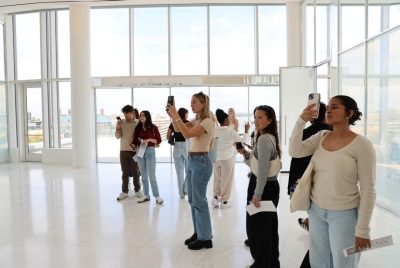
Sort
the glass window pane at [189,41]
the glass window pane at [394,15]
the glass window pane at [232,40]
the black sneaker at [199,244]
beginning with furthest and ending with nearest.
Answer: the glass window pane at [189,41], the glass window pane at [232,40], the glass window pane at [394,15], the black sneaker at [199,244]

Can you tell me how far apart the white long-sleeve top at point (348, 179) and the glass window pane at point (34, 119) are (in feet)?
44.2

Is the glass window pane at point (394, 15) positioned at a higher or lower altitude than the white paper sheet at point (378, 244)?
higher

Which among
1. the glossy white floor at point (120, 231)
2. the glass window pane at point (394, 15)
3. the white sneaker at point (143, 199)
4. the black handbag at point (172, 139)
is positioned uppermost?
the glass window pane at point (394, 15)

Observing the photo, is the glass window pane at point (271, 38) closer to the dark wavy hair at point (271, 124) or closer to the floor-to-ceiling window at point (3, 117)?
the floor-to-ceiling window at point (3, 117)

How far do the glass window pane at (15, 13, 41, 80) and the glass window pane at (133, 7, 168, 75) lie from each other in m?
3.53

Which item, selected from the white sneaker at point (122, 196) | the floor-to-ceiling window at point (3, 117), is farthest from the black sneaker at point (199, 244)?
the floor-to-ceiling window at point (3, 117)

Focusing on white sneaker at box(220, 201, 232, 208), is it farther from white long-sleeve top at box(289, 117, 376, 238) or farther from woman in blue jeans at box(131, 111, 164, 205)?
white long-sleeve top at box(289, 117, 376, 238)

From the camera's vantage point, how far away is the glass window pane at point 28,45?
46.6 ft

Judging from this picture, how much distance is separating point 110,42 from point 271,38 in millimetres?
5460

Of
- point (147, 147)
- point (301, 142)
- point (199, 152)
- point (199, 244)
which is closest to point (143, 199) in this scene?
point (147, 147)

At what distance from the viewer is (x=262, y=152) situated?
10.6 ft

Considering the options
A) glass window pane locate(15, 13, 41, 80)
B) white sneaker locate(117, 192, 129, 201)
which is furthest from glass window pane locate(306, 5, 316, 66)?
glass window pane locate(15, 13, 41, 80)

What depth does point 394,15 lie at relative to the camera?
242 inches

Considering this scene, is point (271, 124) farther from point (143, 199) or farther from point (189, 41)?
point (189, 41)
